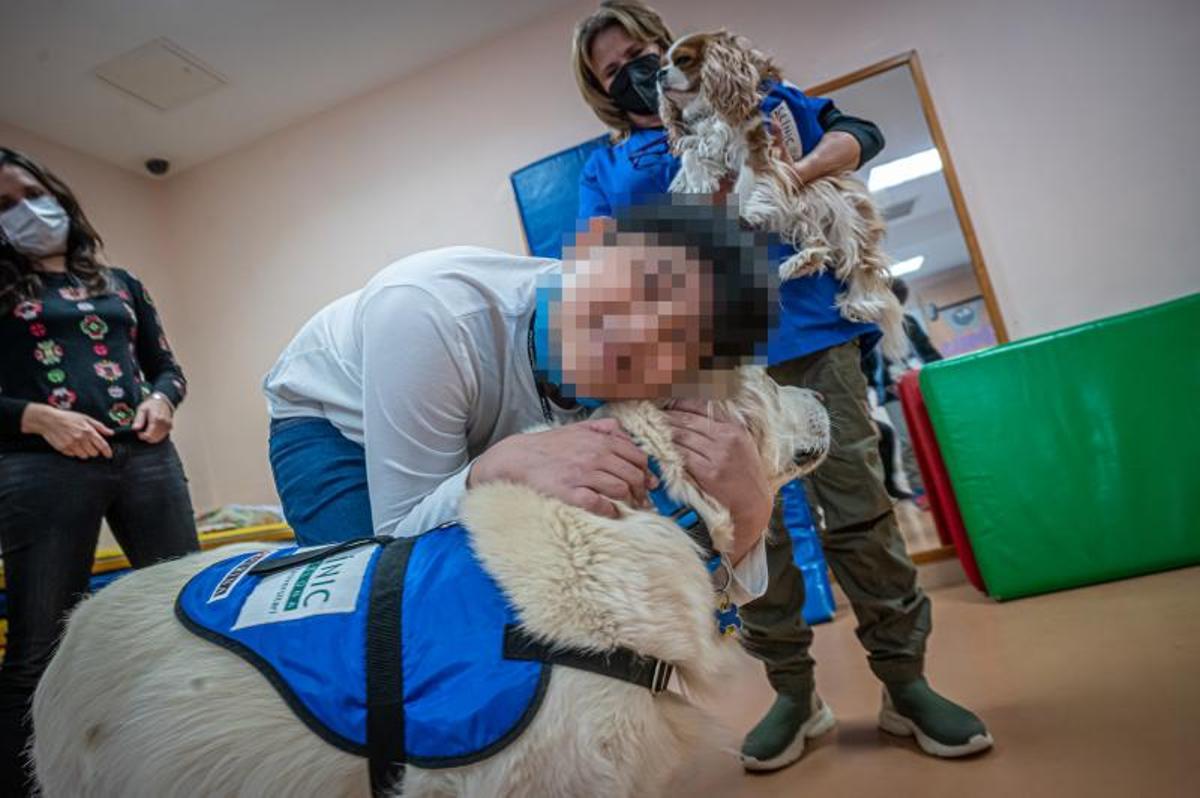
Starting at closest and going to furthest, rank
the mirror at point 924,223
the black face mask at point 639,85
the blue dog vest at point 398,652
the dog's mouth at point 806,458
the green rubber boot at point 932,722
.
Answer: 1. the blue dog vest at point 398,652
2. the dog's mouth at point 806,458
3. the green rubber boot at point 932,722
4. the black face mask at point 639,85
5. the mirror at point 924,223

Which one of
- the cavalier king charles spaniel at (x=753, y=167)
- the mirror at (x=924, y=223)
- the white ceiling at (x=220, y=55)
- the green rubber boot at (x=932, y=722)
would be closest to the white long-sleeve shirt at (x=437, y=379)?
the cavalier king charles spaniel at (x=753, y=167)

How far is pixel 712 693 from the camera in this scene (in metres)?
0.71

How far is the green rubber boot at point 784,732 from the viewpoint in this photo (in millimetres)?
1242

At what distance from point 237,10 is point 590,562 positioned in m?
2.85

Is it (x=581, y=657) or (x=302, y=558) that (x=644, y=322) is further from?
(x=302, y=558)

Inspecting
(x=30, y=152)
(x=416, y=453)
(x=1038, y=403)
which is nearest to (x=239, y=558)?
(x=416, y=453)

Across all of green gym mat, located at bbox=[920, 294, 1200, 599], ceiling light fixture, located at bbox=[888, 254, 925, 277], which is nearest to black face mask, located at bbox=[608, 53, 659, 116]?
green gym mat, located at bbox=[920, 294, 1200, 599]

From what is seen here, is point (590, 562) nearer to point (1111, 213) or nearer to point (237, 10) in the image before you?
point (1111, 213)

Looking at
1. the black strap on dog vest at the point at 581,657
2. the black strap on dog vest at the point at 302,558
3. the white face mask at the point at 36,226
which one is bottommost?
the black strap on dog vest at the point at 581,657

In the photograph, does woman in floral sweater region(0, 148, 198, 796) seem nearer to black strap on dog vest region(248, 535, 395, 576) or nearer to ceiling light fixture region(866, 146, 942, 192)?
black strap on dog vest region(248, 535, 395, 576)

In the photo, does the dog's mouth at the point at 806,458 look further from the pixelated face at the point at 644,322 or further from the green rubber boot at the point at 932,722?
the green rubber boot at the point at 932,722

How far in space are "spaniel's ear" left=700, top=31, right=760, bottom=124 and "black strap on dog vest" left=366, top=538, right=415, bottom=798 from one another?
1025 mm

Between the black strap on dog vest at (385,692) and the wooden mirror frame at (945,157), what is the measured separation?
242 centimetres

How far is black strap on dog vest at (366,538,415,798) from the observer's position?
0.61 meters
